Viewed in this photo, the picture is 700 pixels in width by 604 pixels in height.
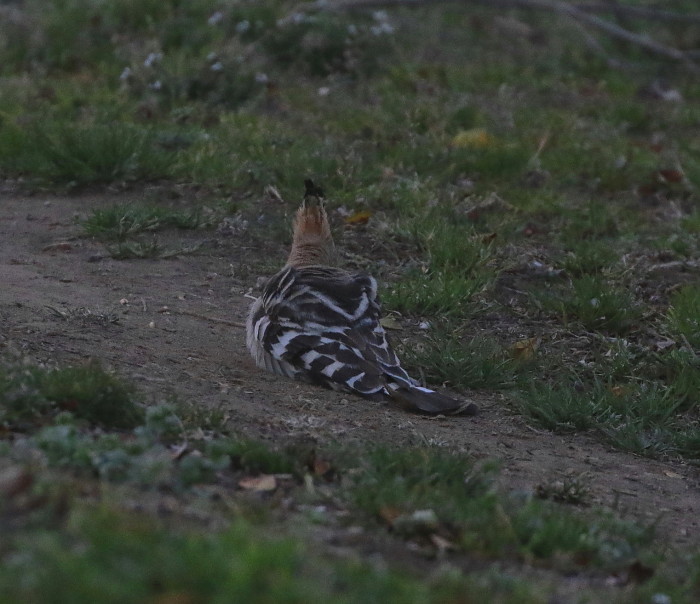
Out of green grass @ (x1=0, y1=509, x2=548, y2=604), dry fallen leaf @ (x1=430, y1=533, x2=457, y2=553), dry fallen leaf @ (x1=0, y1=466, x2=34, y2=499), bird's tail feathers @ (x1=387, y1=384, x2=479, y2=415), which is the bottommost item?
bird's tail feathers @ (x1=387, y1=384, x2=479, y2=415)

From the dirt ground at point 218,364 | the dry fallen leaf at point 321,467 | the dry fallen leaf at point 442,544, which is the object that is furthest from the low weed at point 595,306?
the dry fallen leaf at point 442,544

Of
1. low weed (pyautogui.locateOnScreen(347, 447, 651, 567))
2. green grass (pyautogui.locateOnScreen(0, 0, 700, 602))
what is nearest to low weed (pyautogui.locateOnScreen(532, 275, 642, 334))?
green grass (pyautogui.locateOnScreen(0, 0, 700, 602))

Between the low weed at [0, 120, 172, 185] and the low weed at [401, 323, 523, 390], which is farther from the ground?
the low weed at [0, 120, 172, 185]

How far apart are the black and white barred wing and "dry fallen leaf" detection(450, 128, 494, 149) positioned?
342 cm

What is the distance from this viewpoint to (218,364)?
6.00 m

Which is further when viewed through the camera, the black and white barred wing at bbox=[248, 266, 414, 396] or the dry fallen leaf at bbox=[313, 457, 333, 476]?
the black and white barred wing at bbox=[248, 266, 414, 396]

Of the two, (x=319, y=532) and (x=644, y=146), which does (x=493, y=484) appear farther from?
(x=644, y=146)

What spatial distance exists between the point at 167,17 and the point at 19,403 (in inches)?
280

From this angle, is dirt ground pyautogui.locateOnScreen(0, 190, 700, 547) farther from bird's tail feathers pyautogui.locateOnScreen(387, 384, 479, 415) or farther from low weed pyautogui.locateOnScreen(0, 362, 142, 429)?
low weed pyautogui.locateOnScreen(0, 362, 142, 429)

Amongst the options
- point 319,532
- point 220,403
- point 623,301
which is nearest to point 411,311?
point 623,301

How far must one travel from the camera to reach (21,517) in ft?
10.8

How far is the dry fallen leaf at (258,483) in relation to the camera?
423cm

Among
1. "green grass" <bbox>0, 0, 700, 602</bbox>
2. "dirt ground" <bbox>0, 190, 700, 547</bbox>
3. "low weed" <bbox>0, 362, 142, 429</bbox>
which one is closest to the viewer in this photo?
"green grass" <bbox>0, 0, 700, 602</bbox>

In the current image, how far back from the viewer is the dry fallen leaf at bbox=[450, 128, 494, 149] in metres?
9.38
